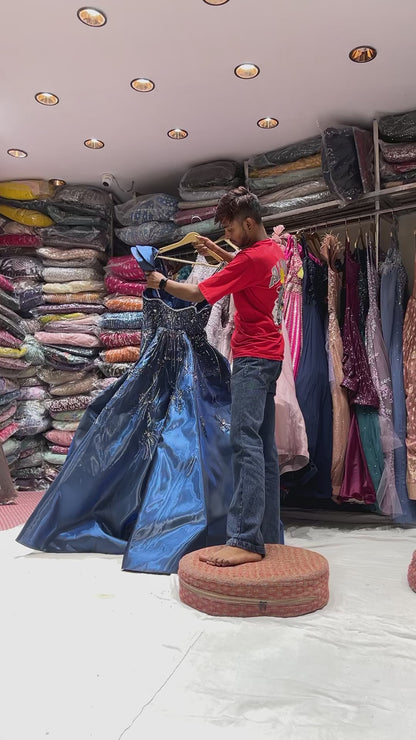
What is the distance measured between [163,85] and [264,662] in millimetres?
2553

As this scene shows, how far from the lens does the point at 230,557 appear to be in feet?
5.02

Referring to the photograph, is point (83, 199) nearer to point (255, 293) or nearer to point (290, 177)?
point (290, 177)

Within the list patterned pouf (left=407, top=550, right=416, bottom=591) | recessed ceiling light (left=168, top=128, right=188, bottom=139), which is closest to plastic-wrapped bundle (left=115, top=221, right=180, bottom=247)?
recessed ceiling light (left=168, top=128, right=188, bottom=139)

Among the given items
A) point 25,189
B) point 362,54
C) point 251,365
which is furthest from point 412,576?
point 25,189

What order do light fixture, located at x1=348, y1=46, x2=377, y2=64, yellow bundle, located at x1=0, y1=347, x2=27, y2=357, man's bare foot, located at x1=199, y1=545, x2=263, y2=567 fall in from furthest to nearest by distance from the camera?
yellow bundle, located at x1=0, y1=347, x2=27, y2=357 < light fixture, located at x1=348, y1=46, x2=377, y2=64 < man's bare foot, located at x1=199, y1=545, x2=263, y2=567

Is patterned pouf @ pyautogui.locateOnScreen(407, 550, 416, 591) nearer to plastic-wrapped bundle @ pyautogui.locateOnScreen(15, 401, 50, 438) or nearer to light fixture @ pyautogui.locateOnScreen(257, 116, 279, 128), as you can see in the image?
light fixture @ pyautogui.locateOnScreen(257, 116, 279, 128)

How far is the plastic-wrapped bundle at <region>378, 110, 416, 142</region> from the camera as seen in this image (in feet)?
8.95

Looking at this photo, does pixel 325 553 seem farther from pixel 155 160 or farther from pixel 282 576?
pixel 155 160

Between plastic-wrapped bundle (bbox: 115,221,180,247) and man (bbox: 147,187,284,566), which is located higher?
plastic-wrapped bundle (bbox: 115,221,180,247)

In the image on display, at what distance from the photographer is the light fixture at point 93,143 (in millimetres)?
3236

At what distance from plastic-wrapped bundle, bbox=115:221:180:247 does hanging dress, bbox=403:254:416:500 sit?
1644 millimetres

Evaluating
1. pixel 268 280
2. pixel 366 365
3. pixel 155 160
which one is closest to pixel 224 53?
pixel 155 160

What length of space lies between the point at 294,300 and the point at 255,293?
3.56ft

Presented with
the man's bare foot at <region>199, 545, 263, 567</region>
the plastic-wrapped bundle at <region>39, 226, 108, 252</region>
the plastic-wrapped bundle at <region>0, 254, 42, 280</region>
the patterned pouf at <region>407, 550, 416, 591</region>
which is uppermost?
the plastic-wrapped bundle at <region>39, 226, 108, 252</region>
